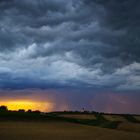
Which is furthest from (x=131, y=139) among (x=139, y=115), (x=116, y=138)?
(x=139, y=115)

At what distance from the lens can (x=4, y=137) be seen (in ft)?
140

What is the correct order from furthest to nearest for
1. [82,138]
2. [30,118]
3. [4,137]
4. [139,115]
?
[139,115] → [30,118] → [82,138] → [4,137]

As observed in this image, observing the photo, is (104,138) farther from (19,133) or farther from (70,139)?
(19,133)

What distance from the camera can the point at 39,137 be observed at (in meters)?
44.5

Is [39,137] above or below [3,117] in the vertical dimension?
below

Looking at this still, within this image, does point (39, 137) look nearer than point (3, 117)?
Yes

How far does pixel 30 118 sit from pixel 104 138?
105 feet

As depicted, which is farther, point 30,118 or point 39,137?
point 30,118

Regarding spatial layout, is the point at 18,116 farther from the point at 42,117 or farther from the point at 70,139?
the point at 70,139

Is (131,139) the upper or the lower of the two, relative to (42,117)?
lower

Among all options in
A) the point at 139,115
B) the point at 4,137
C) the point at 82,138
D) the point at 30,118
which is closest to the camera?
the point at 4,137

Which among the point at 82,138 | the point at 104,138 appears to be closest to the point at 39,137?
the point at 82,138

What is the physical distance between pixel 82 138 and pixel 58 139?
4.42 metres

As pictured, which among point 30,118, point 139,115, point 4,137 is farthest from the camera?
point 139,115
